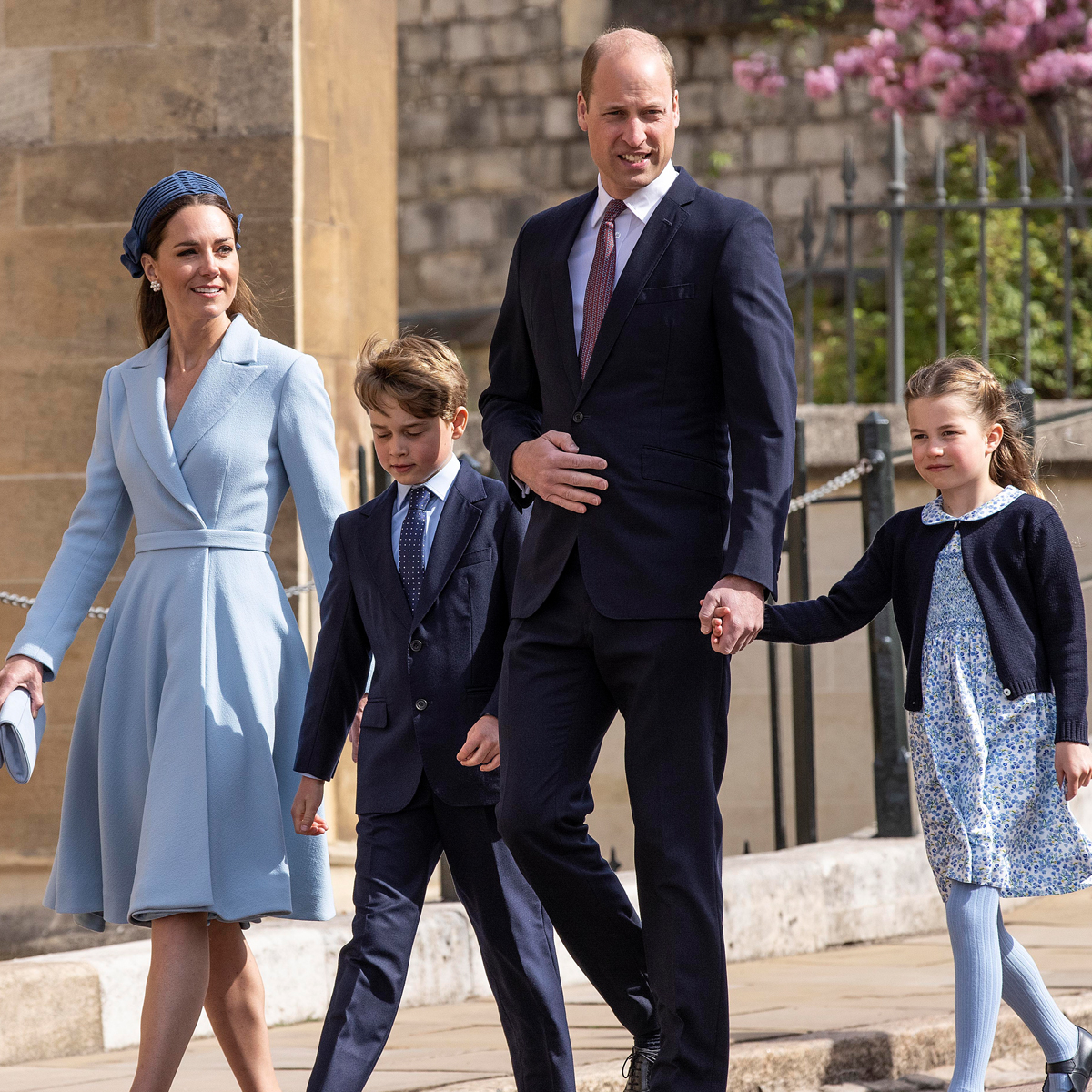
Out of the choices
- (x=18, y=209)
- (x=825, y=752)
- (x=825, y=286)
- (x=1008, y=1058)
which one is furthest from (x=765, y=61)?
(x=1008, y=1058)

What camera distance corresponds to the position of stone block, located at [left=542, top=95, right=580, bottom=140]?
13.6 metres

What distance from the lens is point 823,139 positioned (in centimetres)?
1302

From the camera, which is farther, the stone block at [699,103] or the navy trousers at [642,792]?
the stone block at [699,103]

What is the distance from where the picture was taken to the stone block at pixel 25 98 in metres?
5.98

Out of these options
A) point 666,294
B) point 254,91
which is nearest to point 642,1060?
point 666,294

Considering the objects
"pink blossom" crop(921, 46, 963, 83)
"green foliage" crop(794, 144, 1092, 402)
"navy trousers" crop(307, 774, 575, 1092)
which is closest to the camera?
"navy trousers" crop(307, 774, 575, 1092)

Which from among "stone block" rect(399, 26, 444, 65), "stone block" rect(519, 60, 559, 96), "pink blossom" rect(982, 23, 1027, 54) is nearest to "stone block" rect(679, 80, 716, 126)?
"stone block" rect(519, 60, 559, 96)

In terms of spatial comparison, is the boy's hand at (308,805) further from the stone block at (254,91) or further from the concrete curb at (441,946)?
the stone block at (254,91)

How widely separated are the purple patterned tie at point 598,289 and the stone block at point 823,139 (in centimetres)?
987

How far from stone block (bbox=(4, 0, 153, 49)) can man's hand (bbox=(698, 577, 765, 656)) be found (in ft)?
11.5

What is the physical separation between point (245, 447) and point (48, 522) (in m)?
→ 2.49

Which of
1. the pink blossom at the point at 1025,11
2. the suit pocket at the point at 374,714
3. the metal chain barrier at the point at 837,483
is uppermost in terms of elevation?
the pink blossom at the point at 1025,11

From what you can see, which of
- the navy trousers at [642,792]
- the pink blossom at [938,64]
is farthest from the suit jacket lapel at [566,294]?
the pink blossom at [938,64]

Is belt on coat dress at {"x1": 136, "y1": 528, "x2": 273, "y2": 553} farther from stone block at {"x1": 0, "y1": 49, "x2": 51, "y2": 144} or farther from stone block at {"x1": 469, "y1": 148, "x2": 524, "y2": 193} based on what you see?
stone block at {"x1": 469, "y1": 148, "x2": 524, "y2": 193}
